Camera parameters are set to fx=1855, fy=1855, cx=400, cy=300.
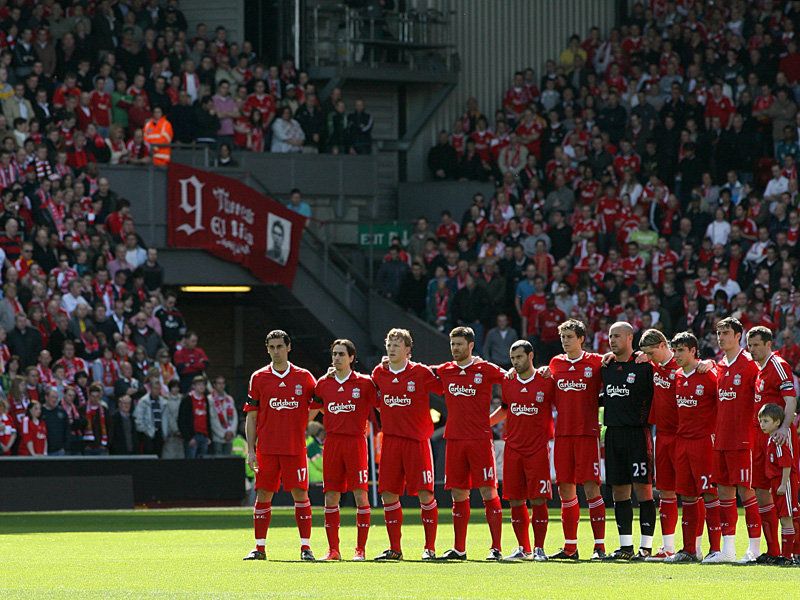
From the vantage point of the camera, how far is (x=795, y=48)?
120ft

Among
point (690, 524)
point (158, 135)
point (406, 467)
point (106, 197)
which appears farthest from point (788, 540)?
point (158, 135)

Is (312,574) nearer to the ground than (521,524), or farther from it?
nearer to the ground

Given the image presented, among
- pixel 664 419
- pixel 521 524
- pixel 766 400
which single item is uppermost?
pixel 766 400

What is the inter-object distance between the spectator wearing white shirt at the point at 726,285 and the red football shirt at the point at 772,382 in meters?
15.1

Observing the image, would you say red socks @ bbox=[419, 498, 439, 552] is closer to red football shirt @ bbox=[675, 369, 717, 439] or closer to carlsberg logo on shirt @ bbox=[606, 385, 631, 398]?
carlsberg logo on shirt @ bbox=[606, 385, 631, 398]

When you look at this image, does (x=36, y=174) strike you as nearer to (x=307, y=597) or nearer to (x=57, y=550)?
(x=57, y=550)

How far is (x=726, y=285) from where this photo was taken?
31.1 metres

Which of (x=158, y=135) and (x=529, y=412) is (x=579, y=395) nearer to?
(x=529, y=412)

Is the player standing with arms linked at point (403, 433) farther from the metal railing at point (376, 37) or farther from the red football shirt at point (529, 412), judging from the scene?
the metal railing at point (376, 37)

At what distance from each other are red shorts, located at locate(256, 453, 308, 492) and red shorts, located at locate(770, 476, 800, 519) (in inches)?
165

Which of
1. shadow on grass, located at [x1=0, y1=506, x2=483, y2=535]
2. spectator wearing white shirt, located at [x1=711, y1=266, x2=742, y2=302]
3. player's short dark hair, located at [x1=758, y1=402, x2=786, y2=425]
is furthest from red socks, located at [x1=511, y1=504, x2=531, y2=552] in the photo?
Result: spectator wearing white shirt, located at [x1=711, y1=266, x2=742, y2=302]

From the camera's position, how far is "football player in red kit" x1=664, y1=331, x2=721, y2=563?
1625cm

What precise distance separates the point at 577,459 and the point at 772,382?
195 cm

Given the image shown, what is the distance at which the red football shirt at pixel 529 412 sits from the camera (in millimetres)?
16828
